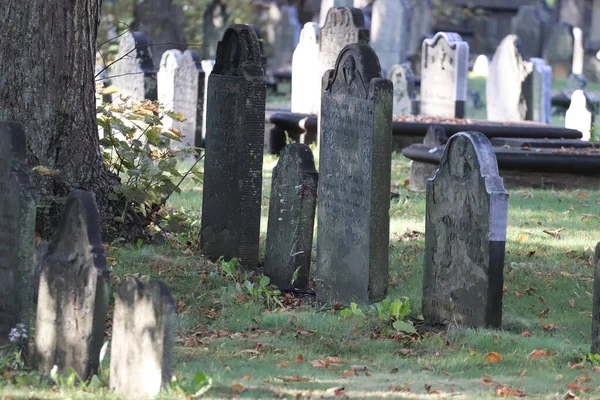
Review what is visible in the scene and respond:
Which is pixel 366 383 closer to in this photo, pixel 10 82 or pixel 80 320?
pixel 80 320

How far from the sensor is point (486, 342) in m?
7.20

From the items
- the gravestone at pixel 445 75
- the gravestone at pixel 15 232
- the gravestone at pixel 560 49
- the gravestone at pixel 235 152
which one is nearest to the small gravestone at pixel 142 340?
the gravestone at pixel 15 232

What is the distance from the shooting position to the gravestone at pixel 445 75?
2016cm

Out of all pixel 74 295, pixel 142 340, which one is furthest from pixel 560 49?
pixel 142 340

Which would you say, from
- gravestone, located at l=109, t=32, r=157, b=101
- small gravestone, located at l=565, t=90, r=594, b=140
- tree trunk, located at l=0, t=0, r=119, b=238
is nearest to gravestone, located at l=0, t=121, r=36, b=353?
tree trunk, located at l=0, t=0, r=119, b=238

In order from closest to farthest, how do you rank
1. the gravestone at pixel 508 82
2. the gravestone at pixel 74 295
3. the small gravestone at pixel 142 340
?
1. the small gravestone at pixel 142 340
2. the gravestone at pixel 74 295
3. the gravestone at pixel 508 82

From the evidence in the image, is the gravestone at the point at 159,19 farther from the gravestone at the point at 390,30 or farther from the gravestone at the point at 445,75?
the gravestone at the point at 445,75

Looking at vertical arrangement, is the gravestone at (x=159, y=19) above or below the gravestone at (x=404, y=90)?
above

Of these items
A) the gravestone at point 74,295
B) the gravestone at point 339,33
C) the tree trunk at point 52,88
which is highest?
the gravestone at point 339,33

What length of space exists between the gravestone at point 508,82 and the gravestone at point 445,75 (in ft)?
2.64

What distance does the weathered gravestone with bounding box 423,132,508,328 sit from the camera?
7.62 meters

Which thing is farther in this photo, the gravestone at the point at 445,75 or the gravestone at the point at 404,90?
the gravestone at the point at 404,90

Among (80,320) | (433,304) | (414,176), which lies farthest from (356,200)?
(414,176)

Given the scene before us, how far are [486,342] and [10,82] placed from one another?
14.2 feet
